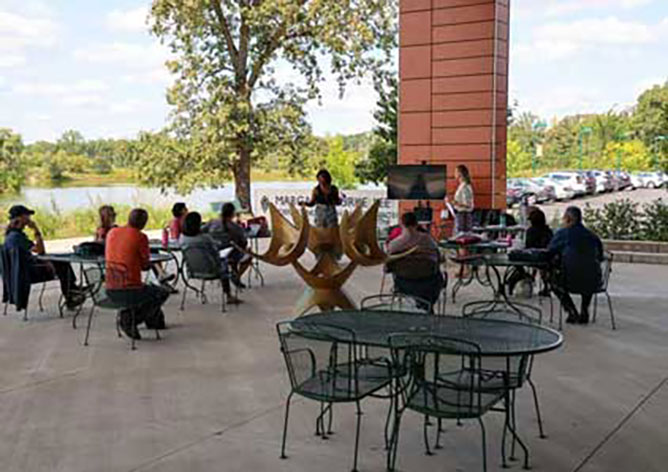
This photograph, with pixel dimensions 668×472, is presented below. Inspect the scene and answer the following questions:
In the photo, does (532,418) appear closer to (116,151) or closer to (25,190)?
(25,190)

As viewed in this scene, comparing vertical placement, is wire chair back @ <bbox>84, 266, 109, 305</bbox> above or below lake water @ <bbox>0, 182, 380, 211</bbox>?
below

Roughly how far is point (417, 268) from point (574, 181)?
21708 millimetres

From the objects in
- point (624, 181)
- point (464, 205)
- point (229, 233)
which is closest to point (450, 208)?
point (464, 205)

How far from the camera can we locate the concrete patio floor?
3.71 meters

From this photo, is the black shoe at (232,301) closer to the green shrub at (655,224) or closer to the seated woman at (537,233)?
the seated woman at (537,233)

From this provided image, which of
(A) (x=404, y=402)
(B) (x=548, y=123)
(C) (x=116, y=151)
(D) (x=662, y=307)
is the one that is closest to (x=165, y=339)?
(A) (x=404, y=402)

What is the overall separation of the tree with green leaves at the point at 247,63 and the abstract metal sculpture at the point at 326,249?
11.1m

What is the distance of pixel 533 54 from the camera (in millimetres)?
27172

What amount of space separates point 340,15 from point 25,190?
8565 mm

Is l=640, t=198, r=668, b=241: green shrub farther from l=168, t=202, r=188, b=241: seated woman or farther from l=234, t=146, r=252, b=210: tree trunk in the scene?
l=234, t=146, r=252, b=210: tree trunk

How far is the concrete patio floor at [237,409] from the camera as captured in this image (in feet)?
12.2

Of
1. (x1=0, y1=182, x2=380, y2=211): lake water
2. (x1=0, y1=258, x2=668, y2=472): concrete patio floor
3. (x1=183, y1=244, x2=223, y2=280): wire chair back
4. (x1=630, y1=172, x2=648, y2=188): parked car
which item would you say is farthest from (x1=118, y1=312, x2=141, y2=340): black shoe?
(x1=630, y1=172, x2=648, y2=188): parked car

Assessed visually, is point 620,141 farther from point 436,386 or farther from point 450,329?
point 436,386

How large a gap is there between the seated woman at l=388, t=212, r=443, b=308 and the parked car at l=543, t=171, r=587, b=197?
68.3 feet
